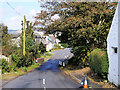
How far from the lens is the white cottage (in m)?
14.7

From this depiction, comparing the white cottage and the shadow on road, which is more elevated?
the white cottage

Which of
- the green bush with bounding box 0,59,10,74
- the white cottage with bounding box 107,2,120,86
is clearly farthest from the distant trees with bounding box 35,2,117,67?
the green bush with bounding box 0,59,10,74

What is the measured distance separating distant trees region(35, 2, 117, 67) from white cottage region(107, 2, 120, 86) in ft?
17.3

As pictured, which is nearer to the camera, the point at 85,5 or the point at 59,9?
the point at 85,5

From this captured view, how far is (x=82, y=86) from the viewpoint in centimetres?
1571

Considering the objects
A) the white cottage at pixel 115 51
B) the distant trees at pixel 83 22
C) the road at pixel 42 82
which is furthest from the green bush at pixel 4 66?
the white cottage at pixel 115 51

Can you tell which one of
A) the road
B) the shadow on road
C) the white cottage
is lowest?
the shadow on road

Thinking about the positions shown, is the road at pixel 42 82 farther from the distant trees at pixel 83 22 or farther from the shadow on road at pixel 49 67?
the shadow on road at pixel 49 67

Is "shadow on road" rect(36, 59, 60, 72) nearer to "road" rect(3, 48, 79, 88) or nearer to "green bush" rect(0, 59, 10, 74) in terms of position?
"road" rect(3, 48, 79, 88)

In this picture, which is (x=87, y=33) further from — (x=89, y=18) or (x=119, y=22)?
(x=119, y=22)

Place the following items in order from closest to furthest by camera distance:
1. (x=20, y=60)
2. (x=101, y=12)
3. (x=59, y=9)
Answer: (x=101, y=12) → (x=59, y=9) → (x=20, y=60)

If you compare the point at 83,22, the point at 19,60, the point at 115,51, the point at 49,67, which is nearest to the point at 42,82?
the point at 115,51

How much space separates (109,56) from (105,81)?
95.6 inches

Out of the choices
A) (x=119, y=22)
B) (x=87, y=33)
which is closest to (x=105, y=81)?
(x=119, y=22)
